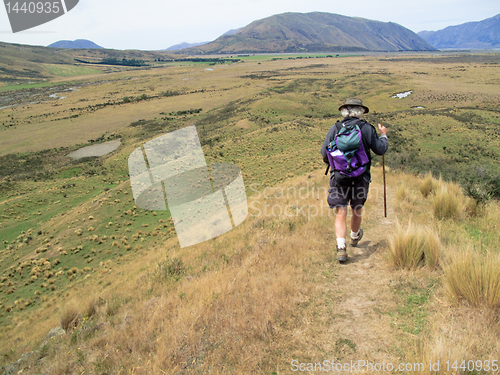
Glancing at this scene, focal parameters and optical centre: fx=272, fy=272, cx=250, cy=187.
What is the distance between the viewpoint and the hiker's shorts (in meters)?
4.62

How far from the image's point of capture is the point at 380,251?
17.0 feet

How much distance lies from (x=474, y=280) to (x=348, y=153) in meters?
2.24

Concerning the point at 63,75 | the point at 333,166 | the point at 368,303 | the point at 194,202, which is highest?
the point at 63,75

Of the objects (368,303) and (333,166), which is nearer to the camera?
(368,303)

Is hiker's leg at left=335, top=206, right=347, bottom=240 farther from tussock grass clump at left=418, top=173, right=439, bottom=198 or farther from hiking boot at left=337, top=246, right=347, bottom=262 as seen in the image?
tussock grass clump at left=418, top=173, right=439, bottom=198

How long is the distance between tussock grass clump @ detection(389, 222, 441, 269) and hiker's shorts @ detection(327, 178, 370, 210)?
2.66 ft

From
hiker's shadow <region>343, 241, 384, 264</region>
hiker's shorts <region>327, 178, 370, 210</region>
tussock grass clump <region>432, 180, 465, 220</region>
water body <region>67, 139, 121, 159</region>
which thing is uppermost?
hiker's shorts <region>327, 178, 370, 210</region>

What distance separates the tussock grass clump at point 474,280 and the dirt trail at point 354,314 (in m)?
0.77

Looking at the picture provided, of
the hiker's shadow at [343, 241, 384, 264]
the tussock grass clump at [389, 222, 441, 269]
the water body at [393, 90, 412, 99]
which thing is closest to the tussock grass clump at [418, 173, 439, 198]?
the hiker's shadow at [343, 241, 384, 264]

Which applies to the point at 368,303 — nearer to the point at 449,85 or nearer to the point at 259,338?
the point at 259,338

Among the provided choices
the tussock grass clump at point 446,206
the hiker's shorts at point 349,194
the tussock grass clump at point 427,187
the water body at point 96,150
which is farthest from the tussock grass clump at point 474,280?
the water body at point 96,150

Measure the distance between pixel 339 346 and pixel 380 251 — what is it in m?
2.60

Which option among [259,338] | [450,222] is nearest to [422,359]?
[259,338]

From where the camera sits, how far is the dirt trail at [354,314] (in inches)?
119
